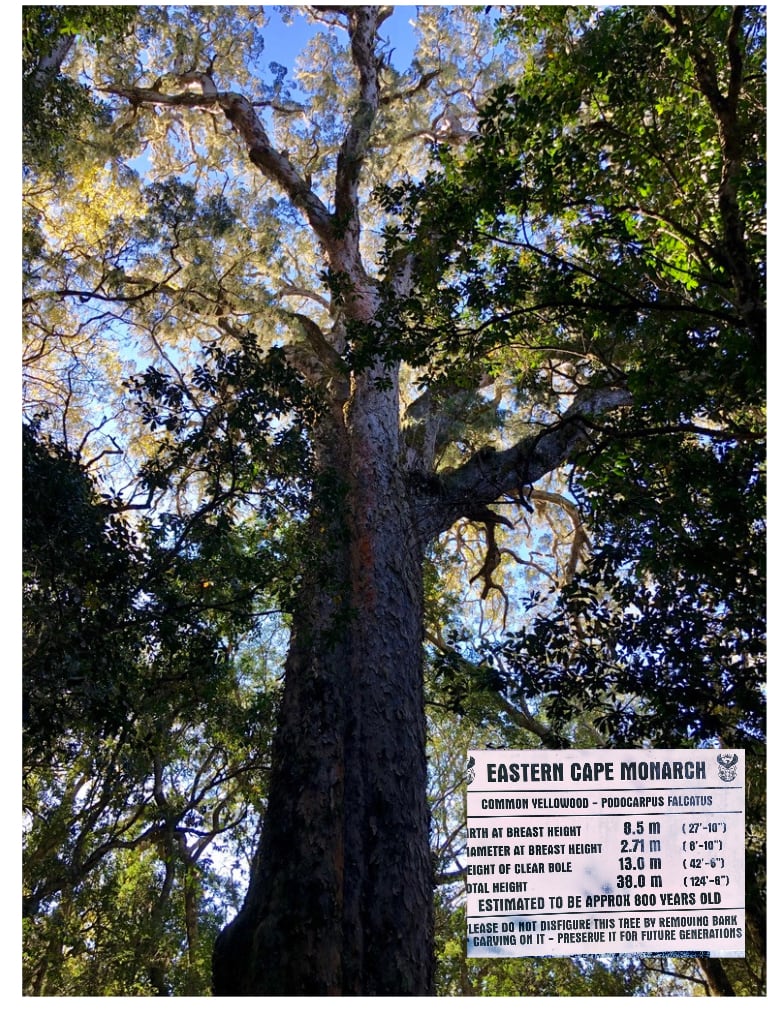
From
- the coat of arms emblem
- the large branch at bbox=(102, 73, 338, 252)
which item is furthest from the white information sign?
the large branch at bbox=(102, 73, 338, 252)

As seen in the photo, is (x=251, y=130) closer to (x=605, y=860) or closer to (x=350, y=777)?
(x=350, y=777)

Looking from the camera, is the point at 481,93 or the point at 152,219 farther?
the point at 481,93

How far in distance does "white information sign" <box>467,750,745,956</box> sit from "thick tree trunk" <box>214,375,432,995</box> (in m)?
0.27

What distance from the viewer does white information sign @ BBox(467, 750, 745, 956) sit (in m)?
2.76

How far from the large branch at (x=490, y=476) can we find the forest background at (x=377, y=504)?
0.02 meters

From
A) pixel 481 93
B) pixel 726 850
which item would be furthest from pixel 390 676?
pixel 481 93

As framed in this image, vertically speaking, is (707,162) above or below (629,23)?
below

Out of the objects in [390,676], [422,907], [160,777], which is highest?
[390,676]

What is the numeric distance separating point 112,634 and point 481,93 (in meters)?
4.12

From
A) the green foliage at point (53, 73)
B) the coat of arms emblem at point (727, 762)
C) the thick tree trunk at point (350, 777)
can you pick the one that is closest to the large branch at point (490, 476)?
the thick tree trunk at point (350, 777)

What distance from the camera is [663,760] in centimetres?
294

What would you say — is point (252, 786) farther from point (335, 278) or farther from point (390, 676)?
point (335, 278)

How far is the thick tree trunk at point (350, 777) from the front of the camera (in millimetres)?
2527

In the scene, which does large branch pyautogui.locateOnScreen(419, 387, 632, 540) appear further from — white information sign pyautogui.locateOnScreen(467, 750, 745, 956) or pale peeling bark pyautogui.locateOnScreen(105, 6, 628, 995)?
white information sign pyautogui.locateOnScreen(467, 750, 745, 956)
